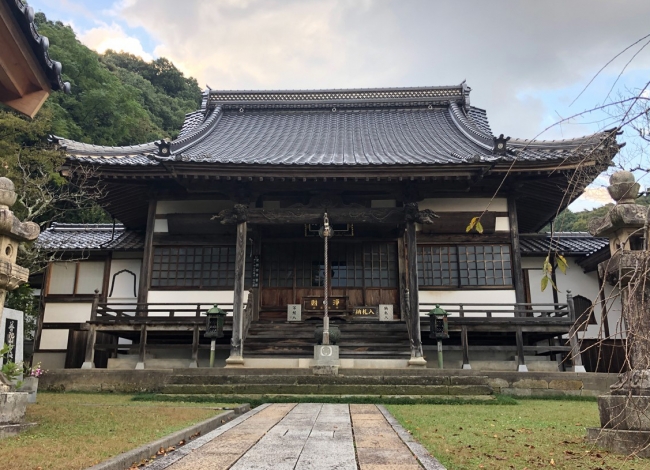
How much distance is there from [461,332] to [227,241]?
7209mm

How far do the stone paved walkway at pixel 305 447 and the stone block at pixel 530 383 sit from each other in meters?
5.74

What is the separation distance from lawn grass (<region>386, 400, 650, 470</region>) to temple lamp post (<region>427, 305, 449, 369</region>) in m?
3.25

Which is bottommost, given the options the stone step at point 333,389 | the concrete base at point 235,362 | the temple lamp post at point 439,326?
the stone step at point 333,389

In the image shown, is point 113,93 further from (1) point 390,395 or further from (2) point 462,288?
(1) point 390,395

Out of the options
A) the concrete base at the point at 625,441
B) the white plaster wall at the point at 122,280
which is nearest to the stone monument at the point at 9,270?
the concrete base at the point at 625,441

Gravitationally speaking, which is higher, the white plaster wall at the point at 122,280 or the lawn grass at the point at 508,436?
the white plaster wall at the point at 122,280

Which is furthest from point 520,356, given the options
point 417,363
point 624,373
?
point 624,373

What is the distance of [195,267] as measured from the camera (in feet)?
49.3

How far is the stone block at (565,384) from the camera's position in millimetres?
10953

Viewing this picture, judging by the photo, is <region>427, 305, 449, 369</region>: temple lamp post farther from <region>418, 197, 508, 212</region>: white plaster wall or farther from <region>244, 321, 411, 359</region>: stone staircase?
<region>418, 197, 508, 212</region>: white plaster wall

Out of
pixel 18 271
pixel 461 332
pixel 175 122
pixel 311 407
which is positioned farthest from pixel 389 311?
pixel 175 122

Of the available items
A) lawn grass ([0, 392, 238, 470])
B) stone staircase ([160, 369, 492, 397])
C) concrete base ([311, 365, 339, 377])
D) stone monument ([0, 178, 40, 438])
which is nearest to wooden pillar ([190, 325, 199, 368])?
stone staircase ([160, 369, 492, 397])

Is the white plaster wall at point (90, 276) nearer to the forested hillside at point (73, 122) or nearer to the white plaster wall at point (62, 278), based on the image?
the white plaster wall at point (62, 278)

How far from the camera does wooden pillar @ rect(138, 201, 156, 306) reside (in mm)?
14570
